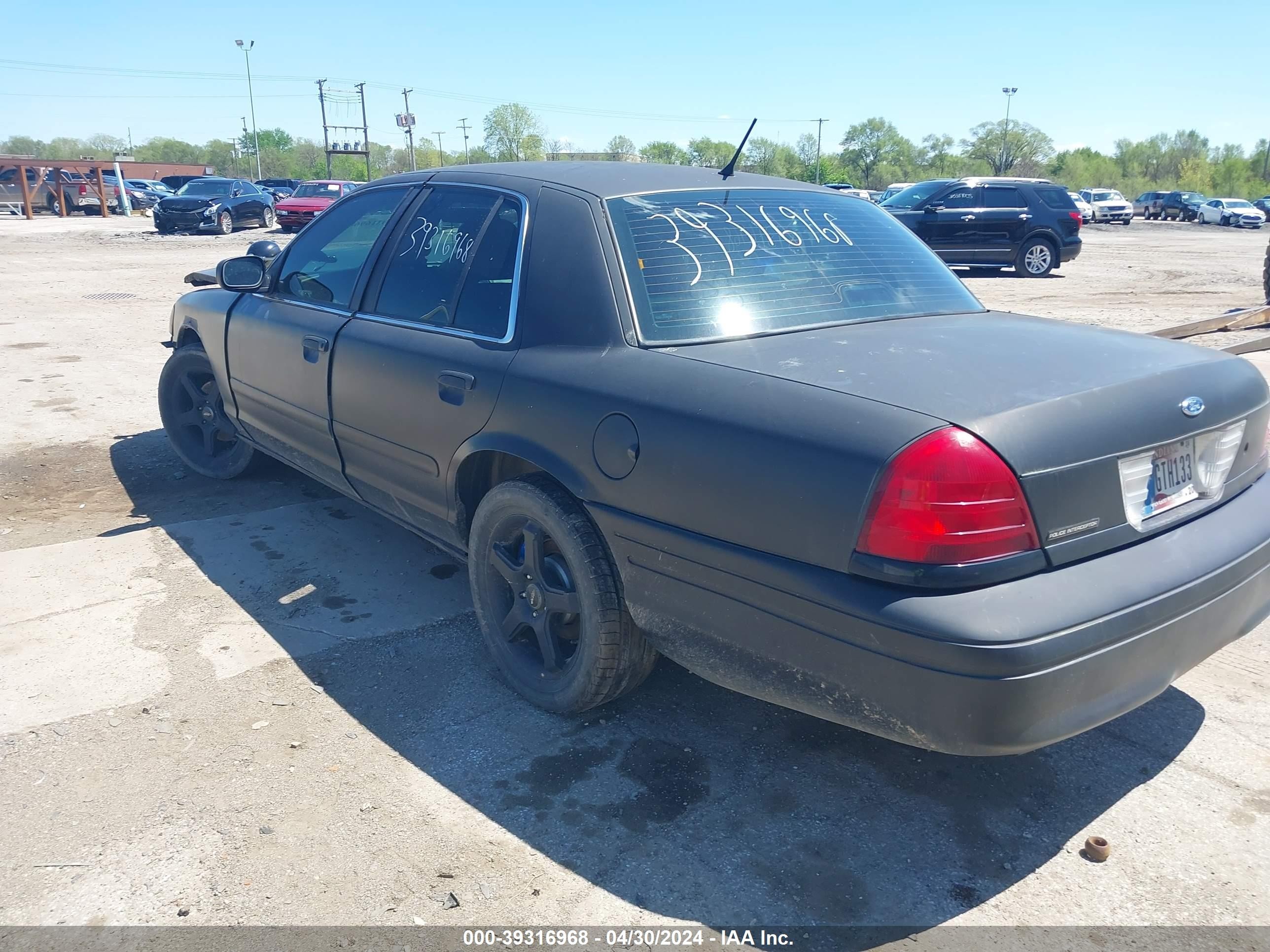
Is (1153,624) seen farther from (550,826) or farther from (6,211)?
(6,211)

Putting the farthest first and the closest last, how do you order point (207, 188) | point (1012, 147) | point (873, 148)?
point (873, 148) < point (1012, 147) < point (207, 188)

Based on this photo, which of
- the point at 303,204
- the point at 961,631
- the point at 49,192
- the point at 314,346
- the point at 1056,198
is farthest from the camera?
the point at 49,192

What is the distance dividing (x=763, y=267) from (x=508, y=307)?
854mm

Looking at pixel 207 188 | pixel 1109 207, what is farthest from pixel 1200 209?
pixel 207 188

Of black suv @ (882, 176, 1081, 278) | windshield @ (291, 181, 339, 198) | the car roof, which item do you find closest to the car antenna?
the car roof

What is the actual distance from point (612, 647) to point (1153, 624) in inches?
56.5

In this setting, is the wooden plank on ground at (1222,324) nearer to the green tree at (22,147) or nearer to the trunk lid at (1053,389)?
the trunk lid at (1053,389)

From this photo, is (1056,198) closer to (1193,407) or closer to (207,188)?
(1193,407)

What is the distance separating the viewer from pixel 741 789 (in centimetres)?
275

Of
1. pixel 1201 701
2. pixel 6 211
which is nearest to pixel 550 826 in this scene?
pixel 1201 701

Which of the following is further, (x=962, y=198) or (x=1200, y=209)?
(x=1200, y=209)

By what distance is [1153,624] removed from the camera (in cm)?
228

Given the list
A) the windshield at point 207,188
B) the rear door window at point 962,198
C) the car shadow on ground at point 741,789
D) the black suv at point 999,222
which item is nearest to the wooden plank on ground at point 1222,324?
the car shadow on ground at point 741,789

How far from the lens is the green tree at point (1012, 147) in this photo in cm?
8619
